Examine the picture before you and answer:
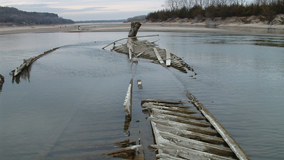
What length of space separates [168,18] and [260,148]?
289 feet

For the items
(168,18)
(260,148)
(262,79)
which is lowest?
(260,148)

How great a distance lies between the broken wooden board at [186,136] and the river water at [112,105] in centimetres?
38

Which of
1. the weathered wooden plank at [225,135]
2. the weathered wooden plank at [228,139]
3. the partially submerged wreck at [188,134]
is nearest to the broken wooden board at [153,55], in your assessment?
the weathered wooden plank at [225,135]

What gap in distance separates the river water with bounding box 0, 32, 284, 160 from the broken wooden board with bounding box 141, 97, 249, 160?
381mm

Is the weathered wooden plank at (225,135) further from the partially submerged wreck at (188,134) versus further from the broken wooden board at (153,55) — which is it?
the broken wooden board at (153,55)

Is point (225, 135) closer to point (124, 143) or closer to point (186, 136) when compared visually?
point (186, 136)

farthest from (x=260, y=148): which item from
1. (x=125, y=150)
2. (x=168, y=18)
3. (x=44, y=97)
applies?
(x=168, y=18)

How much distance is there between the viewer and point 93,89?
9344mm

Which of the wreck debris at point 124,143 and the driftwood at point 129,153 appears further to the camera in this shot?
the wreck debris at point 124,143

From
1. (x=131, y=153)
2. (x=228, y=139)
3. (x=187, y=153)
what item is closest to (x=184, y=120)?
(x=228, y=139)

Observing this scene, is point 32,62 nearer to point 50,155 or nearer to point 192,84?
point 192,84

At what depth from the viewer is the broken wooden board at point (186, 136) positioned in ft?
13.9

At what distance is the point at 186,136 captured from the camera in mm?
4973

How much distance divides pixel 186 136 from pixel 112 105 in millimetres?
3250
